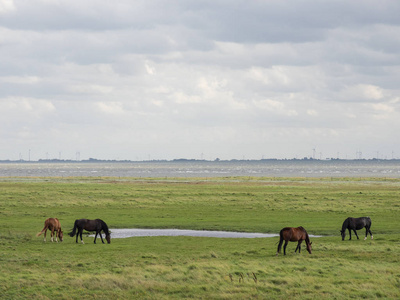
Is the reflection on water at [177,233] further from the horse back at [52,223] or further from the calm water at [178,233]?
the horse back at [52,223]

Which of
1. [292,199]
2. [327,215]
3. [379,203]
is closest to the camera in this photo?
[327,215]

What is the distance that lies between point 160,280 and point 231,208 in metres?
35.2

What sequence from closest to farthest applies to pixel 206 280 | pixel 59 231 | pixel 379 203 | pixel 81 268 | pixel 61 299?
pixel 61 299 < pixel 206 280 < pixel 81 268 < pixel 59 231 < pixel 379 203

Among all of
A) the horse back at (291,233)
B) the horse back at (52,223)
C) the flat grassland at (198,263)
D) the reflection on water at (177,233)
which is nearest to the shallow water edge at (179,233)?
the reflection on water at (177,233)

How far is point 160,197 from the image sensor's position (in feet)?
222

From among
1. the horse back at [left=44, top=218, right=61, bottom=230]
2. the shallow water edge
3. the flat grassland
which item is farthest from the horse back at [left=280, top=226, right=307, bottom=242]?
the horse back at [left=44, top=218, right=61, bottom=230]

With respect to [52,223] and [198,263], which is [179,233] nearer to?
[52,223]

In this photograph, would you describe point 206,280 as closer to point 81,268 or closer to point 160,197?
point 81,268

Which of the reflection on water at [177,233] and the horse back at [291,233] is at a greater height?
the horse back at [291,233]

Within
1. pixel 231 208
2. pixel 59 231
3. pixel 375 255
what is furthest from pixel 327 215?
pixel 59 231

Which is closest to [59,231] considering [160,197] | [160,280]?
[160,280]

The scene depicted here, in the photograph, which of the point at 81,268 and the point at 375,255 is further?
the point at 375,255

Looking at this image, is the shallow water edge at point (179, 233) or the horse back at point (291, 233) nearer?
the horse back at point (291, 233)

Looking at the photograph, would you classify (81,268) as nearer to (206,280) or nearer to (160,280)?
(160,280)
